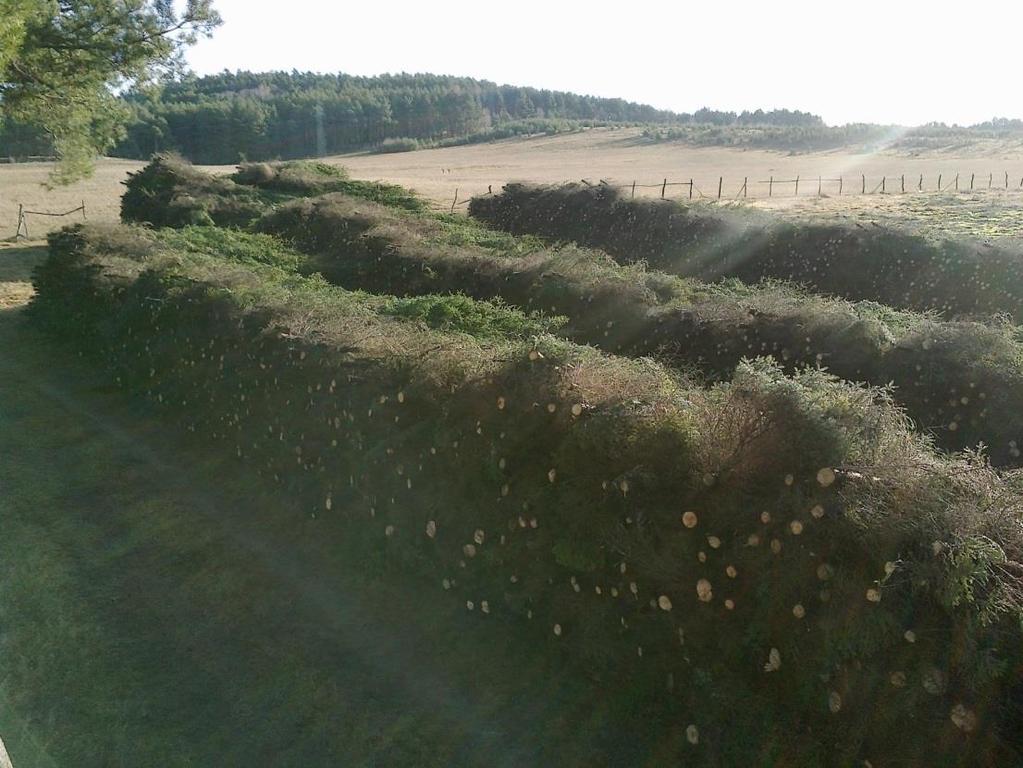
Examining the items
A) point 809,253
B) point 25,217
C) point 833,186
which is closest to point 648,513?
point 809,253

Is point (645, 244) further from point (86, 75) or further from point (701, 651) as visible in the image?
point (701, 651)

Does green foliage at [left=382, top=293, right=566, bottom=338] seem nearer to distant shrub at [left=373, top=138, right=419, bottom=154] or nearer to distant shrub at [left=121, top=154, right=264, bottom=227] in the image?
distant shrub at [left=121, top=154, right=264, bottom=227]

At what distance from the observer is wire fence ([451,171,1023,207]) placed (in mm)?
34250

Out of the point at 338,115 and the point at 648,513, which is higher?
the point at 338,115

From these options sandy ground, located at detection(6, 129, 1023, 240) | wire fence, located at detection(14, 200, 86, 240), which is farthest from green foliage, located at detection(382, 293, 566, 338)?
wire fence, located at detection(14, 200, 86, 240)

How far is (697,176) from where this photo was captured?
46875 millimetres

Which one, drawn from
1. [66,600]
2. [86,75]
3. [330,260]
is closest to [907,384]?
[66,600]

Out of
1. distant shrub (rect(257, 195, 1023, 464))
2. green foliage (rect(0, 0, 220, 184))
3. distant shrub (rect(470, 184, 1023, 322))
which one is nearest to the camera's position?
distant shrub (rect(257, 195, 1023, 464))

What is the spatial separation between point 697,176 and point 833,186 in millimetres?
10413

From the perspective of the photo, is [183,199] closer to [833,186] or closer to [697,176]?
[833,186]

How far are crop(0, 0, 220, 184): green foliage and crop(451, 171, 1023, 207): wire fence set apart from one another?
48.3 ft

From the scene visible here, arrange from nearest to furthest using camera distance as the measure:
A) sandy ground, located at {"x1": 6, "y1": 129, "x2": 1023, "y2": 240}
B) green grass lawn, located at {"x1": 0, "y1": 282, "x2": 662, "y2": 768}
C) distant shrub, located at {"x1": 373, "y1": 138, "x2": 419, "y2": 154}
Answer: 1. green grass lawn, located at {"x1": 0, "y1": 282, "x2": 662, "y2": 768}
2. sandy ground, located at {"x1": 6, "y1": 129, "x2": 1023, "y2": 240}
3. distant shrub, located at {"x1": 373, "y1": 138, "x2": 419, "y2": 154}

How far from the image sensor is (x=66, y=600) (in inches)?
234

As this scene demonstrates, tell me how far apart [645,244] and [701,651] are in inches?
643
